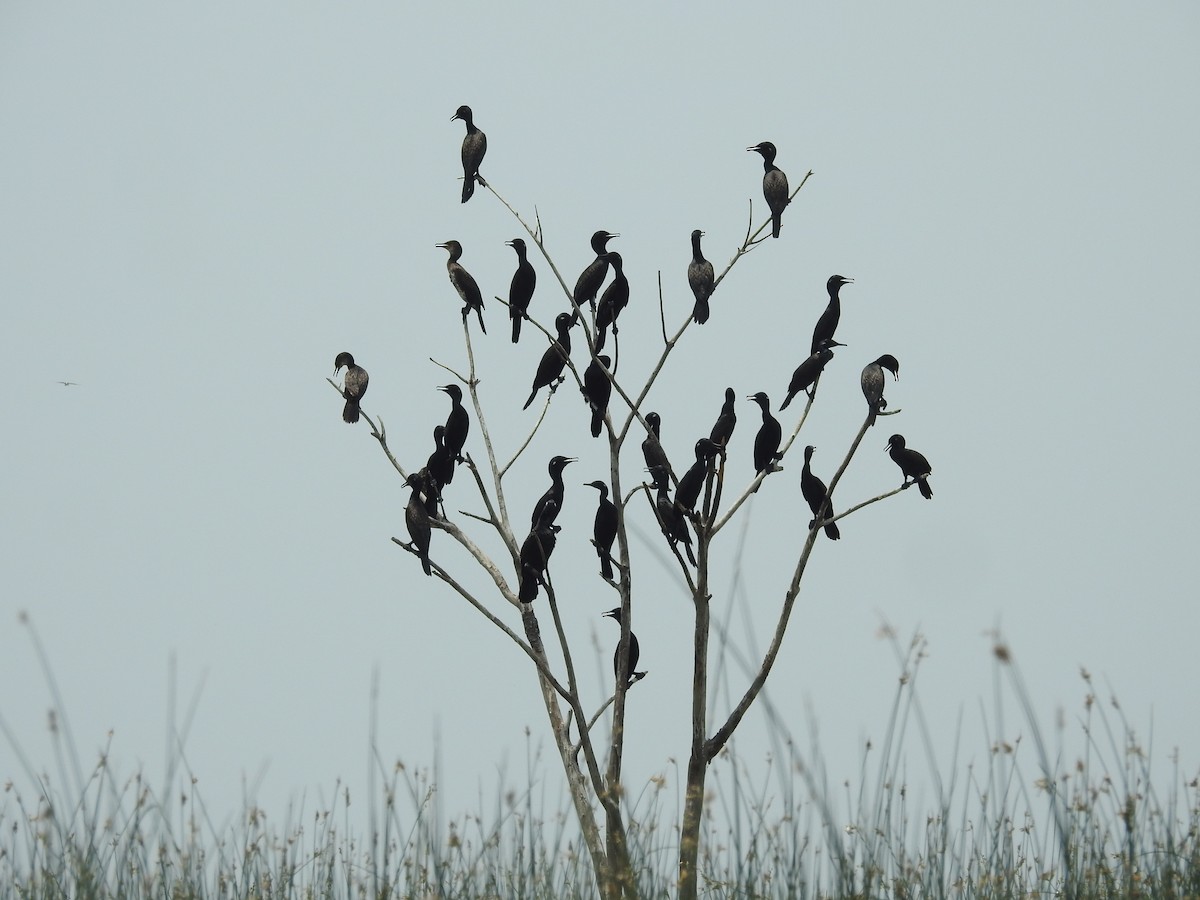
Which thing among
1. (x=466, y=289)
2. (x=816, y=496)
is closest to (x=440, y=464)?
(x=466, y=289)

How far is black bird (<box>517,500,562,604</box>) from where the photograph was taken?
4.76m

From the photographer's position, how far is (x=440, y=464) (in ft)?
16.7

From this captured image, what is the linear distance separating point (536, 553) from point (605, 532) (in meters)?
0.35

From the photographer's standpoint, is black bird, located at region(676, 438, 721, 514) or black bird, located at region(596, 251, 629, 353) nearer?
black bird, located at region(676, 438, 721, 514)

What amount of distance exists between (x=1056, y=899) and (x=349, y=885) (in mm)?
2111

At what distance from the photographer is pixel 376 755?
2973 millimetres

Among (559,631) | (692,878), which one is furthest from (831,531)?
(692,878)

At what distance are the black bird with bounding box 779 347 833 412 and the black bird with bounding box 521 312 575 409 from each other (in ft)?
3.03

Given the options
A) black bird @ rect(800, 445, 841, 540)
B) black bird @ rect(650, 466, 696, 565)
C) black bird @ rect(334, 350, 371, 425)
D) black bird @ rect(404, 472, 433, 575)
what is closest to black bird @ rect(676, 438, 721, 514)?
black bird @ rect(650, 466, 696, 565)

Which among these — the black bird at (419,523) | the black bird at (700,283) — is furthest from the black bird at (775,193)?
the black bird at (419,523)

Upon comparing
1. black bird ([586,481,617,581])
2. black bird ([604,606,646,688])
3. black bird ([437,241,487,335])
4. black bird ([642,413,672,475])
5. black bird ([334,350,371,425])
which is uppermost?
black bird ([437,241,487,335])

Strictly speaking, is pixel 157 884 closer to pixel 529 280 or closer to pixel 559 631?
pixel 559 631

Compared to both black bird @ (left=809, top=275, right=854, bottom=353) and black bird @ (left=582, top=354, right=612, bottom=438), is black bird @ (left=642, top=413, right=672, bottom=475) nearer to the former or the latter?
black bird @ (left=582, top=354, right=612, bottom=438)

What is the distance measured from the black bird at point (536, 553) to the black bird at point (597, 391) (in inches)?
16.5
